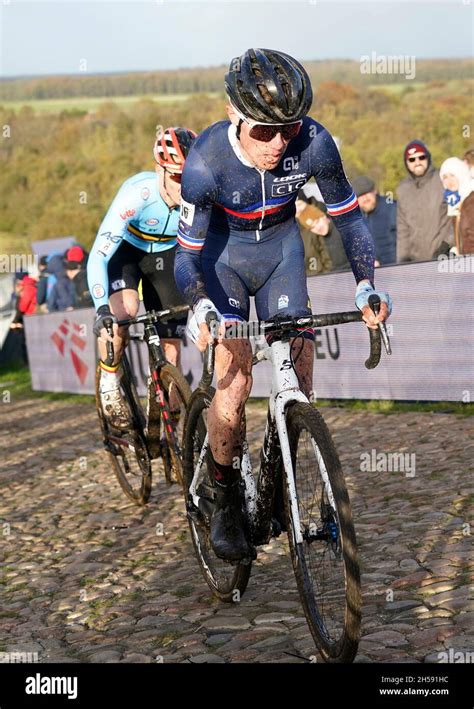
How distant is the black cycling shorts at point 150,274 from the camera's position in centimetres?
753

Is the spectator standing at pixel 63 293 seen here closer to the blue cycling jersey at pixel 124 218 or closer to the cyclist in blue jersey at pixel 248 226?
the blue cycling jersey at pixel 124 218

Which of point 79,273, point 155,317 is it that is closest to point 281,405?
point 155,317

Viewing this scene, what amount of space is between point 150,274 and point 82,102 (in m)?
130

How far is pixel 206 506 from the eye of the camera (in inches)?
219

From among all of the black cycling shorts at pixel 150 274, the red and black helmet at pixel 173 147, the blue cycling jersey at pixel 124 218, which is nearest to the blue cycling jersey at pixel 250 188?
the red and black helmet at pixel 173 147

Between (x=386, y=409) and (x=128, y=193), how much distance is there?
16.0 ft

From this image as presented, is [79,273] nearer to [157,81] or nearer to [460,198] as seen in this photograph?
[460,198]

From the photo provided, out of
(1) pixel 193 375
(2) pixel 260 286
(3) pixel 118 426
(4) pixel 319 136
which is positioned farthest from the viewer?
(1) pixel 193 375

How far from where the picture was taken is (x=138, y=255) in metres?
7.59

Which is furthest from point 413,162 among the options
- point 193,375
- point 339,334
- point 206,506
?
point 206,506

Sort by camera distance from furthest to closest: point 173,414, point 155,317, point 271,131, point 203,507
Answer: point 173,414 → point 155,317 → point 203,507 → point 271,131

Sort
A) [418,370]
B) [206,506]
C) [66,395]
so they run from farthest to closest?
[66,395] → [418,370] → [206,506]

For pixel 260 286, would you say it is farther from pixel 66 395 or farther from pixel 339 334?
pixel 66 395

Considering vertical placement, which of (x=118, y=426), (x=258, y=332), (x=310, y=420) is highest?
(x=258, y=332)
